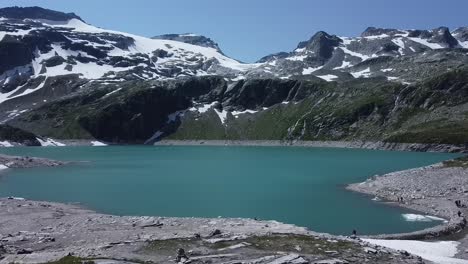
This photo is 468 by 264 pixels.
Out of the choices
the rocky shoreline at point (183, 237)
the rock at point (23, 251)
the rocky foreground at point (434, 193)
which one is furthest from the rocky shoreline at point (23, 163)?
the rock at point (23, 251)

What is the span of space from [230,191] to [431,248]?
43.7 m

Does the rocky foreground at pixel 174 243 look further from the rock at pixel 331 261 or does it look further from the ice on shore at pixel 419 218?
the ice on shore at pixel 419 218

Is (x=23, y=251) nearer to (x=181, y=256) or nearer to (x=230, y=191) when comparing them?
(x=181, y=256)

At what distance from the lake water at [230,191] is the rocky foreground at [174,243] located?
1133 centimetres

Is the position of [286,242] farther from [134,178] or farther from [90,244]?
[134,178]

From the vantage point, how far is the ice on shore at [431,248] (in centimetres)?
3691

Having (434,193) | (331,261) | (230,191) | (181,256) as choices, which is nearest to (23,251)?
(181,256)

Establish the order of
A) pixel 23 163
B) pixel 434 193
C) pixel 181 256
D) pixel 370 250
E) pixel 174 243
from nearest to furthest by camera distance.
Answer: pixel 181 256 < pixel 370 250 < pixel 174 243 < pixel 434 193 < pixel 23 163

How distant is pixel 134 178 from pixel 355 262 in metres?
77.7

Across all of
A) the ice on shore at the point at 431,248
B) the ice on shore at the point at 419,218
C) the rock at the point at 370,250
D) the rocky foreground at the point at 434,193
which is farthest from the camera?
the ice on shore at the point at 419,218

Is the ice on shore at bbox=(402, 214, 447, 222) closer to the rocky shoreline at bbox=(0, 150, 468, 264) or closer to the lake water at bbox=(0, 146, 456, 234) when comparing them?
the lake water at bbox=(0, 146, 456, 234)

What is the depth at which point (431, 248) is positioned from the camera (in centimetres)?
4144

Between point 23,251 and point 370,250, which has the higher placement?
point 370,250

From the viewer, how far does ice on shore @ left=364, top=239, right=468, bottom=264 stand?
3691cm
